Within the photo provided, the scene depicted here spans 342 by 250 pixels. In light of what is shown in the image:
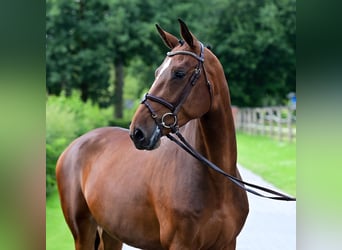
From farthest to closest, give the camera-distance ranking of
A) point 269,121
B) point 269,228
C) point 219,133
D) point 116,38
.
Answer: point 269,121
point 116,38
point 269,228
point 219,133

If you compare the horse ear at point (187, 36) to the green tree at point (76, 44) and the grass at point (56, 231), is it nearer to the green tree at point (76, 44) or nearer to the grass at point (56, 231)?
the grass at point (56, 231)

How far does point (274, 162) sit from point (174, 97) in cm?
1048

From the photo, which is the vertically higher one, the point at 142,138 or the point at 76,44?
the point at 76,44

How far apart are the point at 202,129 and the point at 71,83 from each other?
66.1 ft

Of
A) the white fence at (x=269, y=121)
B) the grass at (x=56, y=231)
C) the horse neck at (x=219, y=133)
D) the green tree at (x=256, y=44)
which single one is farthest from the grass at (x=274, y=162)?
the green tree at (x=256, y=44)

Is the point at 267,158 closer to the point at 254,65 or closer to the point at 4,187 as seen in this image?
the point at 4,187

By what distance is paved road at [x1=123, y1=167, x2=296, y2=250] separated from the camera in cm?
566

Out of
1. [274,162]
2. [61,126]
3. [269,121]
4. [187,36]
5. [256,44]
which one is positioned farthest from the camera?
[256,44]

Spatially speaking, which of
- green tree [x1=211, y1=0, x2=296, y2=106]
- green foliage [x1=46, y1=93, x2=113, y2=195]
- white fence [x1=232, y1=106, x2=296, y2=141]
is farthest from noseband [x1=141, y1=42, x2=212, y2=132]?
green tree [x1=211, y1=0, x2=296, y2=106]

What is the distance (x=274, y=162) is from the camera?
1237 centimetres

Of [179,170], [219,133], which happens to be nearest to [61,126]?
[179,170]

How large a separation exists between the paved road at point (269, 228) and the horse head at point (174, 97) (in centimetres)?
360

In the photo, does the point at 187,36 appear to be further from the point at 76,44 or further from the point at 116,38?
the point at 76,44

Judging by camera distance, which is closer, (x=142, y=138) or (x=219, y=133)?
(x=142, y=138)
